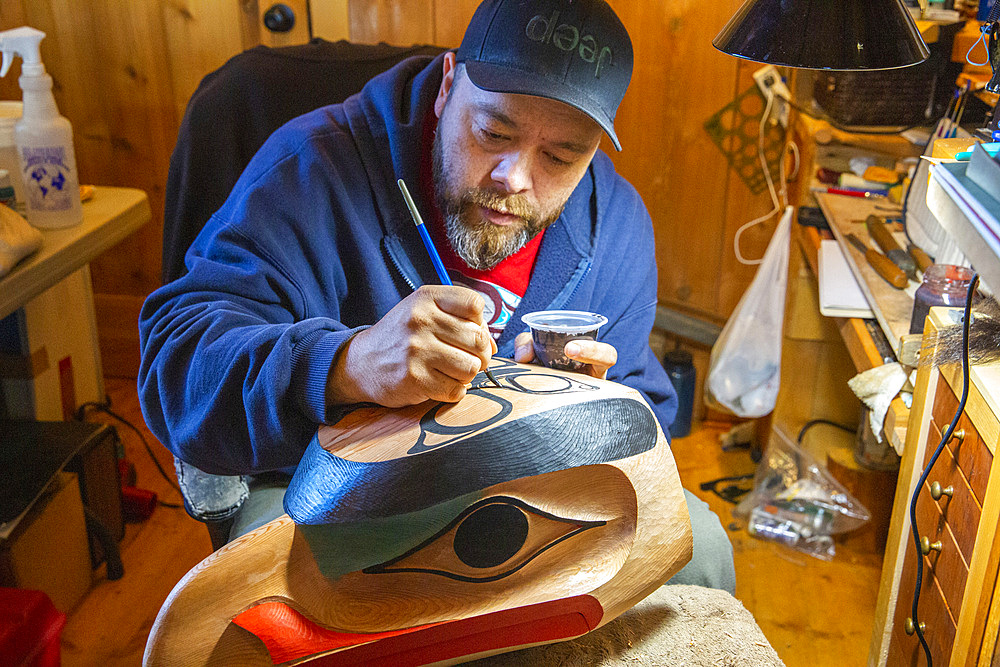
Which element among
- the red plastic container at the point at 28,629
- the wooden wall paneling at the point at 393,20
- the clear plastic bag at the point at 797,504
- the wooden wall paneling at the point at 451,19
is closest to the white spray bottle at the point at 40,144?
the red plastic container at the point at 28,629

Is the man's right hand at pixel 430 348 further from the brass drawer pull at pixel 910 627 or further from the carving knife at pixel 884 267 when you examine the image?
the carving knife at pixel 884 267

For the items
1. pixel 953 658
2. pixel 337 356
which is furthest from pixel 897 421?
pixel 337 356

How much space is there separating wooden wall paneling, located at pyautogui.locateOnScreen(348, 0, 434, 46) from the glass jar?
5.06 feet

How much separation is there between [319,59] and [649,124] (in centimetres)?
124

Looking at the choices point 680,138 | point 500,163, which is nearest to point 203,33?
point 680,138

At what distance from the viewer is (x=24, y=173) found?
1728 mm

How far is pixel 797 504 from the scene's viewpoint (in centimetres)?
226

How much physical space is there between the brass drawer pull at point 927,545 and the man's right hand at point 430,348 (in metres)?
0.73

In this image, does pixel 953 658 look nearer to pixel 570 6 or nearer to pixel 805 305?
pixel 570 6

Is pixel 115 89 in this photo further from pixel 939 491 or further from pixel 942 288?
pixel 939 491

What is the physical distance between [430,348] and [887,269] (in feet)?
3.92

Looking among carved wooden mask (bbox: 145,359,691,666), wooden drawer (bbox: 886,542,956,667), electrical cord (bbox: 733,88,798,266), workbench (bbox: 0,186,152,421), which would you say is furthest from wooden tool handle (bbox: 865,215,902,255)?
workbench (bbox: 0,186,152,421)

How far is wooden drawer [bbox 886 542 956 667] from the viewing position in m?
1.12

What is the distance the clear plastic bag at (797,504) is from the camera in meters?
2.21
